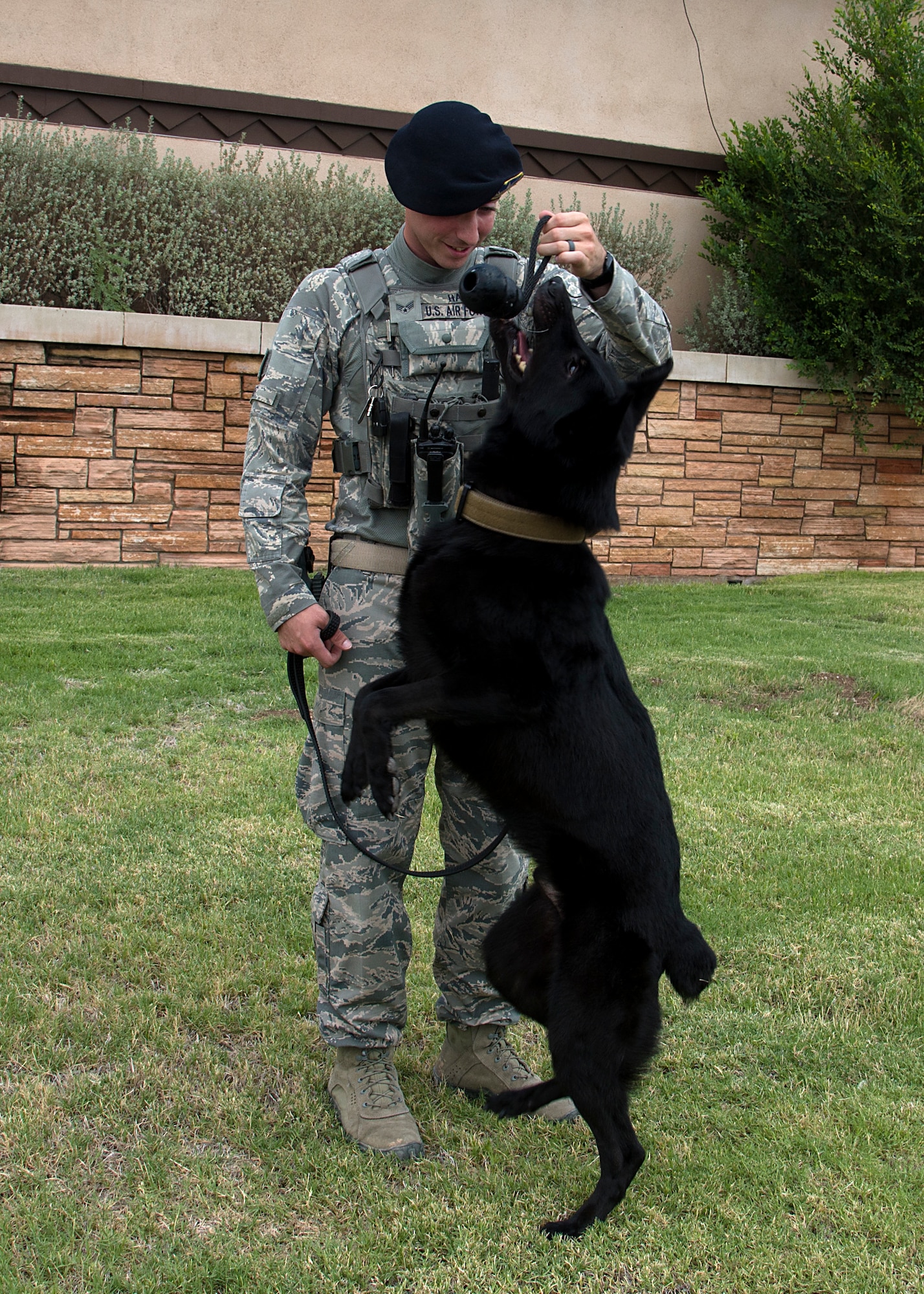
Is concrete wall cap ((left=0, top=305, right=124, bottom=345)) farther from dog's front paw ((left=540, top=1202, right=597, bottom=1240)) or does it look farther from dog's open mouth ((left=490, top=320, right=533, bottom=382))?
dog's front paw ((left=540, top=1202, right=597, bottom=1240))

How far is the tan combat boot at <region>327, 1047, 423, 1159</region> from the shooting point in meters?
2.22

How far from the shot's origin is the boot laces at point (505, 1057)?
247cm

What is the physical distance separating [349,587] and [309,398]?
42 centimetres

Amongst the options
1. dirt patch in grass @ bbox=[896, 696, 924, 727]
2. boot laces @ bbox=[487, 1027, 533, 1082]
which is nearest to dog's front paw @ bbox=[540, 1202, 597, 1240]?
boot laces @ bbox=[487, 1027, 533, 1082]

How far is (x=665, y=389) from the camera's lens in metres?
8.21

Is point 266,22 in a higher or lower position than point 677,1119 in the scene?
higher


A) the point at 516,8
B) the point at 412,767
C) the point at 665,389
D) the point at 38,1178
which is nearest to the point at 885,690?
the point at 665,389

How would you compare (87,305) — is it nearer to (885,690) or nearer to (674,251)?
(674,251)

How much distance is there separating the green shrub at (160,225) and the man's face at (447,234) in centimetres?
572

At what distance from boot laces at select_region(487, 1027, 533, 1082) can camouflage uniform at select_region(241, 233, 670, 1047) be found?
21 centimetres

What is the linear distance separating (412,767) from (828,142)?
810 centimetres

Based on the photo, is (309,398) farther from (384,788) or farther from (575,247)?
(384,788)

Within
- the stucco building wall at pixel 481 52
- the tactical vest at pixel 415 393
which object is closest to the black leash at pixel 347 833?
the tactical vest at pixel 415 393

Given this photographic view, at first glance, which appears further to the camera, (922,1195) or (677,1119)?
(677,1119)
